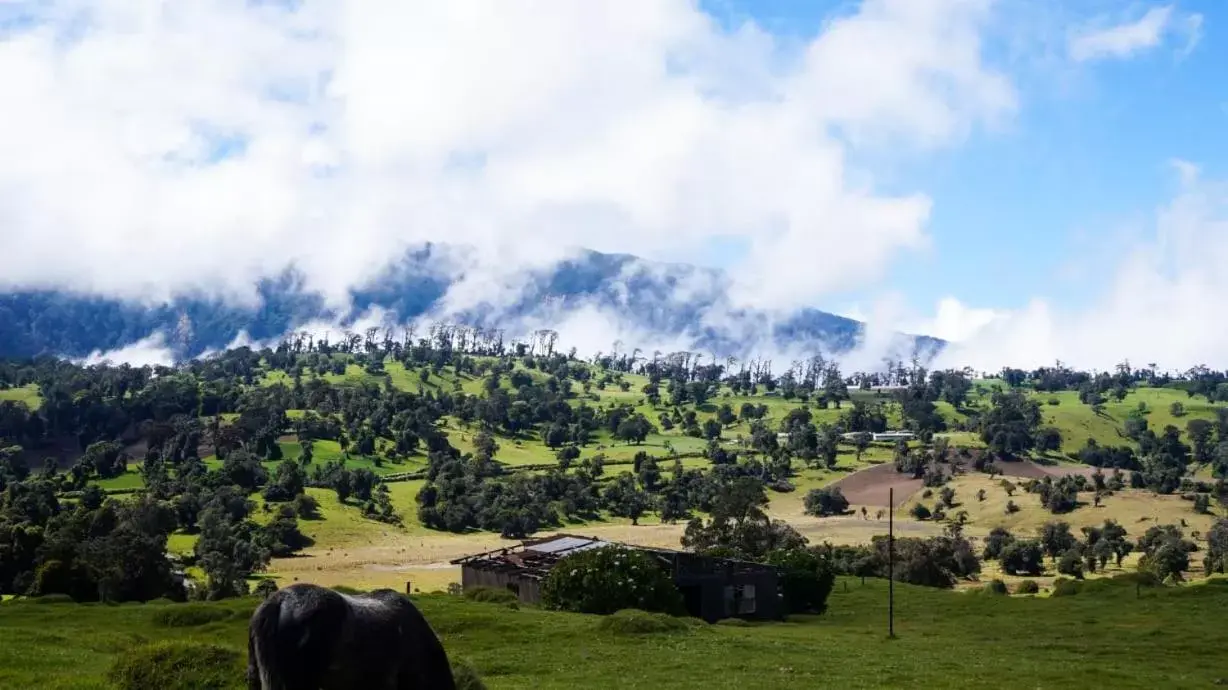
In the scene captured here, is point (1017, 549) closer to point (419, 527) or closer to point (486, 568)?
point (486, 568)

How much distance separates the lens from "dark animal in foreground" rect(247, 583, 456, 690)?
16734mm

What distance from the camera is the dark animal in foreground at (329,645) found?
659 inches

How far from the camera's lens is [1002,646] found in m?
67.6

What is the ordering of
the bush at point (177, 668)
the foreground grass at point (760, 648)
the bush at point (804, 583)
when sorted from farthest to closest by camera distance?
the bush at point (804, 583), the foreground grass at point (760, 648), the bush at point (177, 668)

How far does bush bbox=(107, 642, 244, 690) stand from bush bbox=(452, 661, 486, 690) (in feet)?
21.0

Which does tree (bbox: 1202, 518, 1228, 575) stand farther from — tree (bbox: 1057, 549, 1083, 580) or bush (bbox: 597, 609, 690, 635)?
bush (bbox: 597, 609, 690, 635)

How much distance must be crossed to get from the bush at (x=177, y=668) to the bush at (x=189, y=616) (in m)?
32.3

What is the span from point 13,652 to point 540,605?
54650mm

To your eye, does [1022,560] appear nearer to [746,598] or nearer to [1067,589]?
[1067,589]

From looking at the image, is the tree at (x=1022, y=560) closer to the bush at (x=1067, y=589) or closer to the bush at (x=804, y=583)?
the bush at (x=1067, y=589)

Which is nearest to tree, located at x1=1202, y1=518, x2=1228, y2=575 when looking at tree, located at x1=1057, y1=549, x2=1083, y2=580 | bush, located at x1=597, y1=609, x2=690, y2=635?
tree, located at x1=1057, y1=549, x2=1083, y2=580

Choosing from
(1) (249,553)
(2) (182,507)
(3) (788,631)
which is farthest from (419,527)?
(3) (788,631)

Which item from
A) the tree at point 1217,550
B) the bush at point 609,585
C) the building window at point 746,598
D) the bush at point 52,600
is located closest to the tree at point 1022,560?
the tree at point 1217,550

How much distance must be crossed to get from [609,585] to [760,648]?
935 inches
